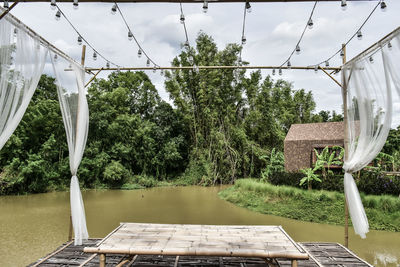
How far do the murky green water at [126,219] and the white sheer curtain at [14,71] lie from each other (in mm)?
2543

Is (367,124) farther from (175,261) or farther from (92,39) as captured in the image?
(92,39)

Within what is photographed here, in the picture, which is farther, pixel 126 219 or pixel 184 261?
pixel 126 219

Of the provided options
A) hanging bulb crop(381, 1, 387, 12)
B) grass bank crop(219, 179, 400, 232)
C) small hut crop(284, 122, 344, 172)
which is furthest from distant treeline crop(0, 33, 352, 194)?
hanging bulb crop(381, 1, 387, 12)

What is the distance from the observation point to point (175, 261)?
3361mm

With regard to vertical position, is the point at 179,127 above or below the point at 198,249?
above

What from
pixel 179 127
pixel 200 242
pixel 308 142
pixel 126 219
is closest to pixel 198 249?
pixel 200 242

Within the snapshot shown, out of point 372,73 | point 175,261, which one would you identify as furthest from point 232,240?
point 372,73

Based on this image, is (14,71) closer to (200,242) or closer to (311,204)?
(200,242)

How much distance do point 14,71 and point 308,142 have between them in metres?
8.96

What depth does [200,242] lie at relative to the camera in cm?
293

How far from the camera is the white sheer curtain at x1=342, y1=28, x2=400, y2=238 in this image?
317cm

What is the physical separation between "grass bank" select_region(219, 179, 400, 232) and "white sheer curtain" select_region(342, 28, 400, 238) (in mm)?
3296

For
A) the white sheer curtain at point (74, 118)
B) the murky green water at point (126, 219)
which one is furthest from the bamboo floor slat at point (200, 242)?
the murky green water at point (126, 219)

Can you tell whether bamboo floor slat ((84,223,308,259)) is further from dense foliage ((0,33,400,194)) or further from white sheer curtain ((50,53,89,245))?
dense foliage ((0,33,400,194))
